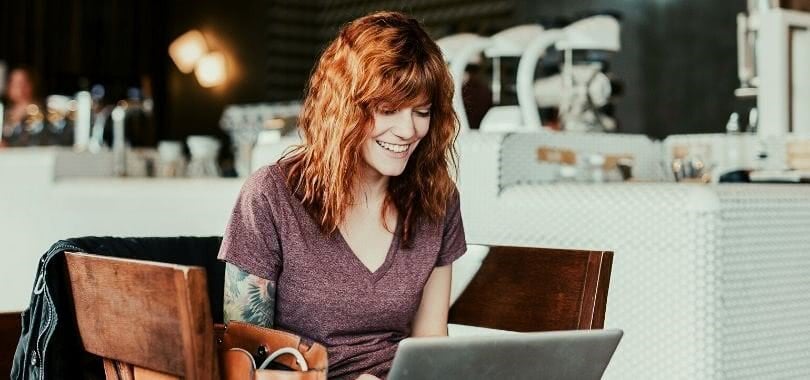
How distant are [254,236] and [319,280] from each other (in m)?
0.12

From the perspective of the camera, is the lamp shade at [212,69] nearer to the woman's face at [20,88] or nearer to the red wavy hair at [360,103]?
the woman's face at [20,88]

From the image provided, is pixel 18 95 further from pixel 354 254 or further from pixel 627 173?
pixel 354 254

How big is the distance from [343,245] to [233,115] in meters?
6.14

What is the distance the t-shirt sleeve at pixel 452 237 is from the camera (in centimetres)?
180

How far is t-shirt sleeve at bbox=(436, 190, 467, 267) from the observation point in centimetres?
180

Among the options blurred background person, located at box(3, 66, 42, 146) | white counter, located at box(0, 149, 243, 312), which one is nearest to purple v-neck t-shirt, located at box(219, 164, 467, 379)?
white counter, located at box(0, 149, 243, 312)

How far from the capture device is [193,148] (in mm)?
6336

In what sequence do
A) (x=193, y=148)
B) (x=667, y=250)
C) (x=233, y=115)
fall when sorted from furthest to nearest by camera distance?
(x=233, y=115) < (x=193, y=148) < (x=667, y=250)

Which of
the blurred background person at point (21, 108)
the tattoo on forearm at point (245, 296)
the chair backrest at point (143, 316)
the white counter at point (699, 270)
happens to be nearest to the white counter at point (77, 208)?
the blurred background person at point (21, 108)

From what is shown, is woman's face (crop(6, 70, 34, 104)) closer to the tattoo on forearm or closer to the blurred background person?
the blurred background person

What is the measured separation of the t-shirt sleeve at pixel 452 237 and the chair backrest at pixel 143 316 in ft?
1.93

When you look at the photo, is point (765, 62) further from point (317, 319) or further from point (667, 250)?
point (317, 319)

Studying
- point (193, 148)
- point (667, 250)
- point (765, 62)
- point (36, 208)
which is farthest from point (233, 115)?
point (667, 250)

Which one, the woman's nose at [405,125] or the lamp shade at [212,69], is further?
the lamp shade at [212,69]
